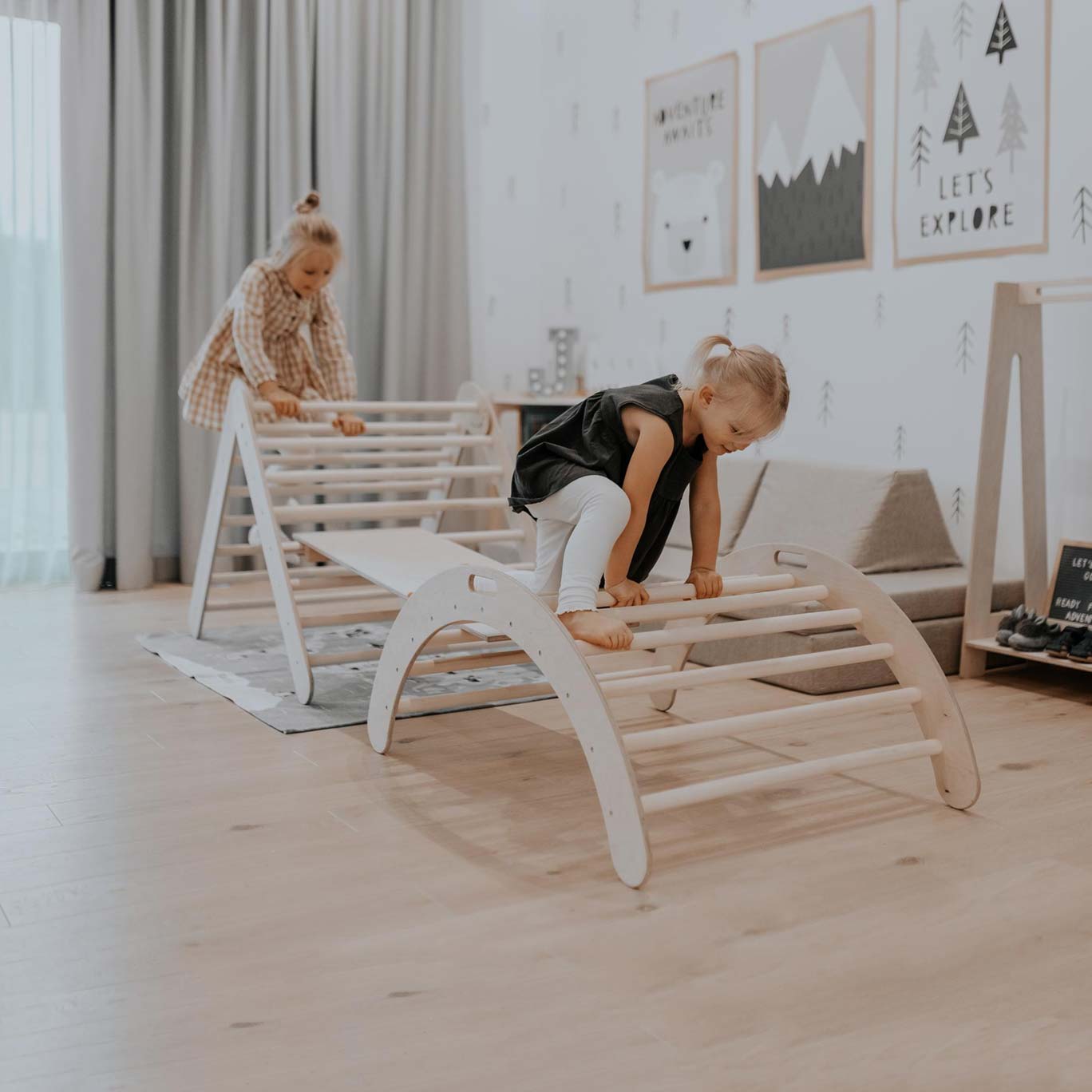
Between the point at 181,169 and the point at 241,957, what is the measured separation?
3.62 metres

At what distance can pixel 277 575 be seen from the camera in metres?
2.89

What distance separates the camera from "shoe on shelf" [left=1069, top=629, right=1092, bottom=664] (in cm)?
291

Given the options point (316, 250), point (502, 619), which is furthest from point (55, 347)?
point (502, 619)

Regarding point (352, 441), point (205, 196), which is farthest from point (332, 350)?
point (205, 196)

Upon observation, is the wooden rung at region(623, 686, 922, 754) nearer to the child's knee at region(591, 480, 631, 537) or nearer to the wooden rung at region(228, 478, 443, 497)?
the child's knee at region(591, 480, 631, 537)

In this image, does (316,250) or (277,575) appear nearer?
(277,575)

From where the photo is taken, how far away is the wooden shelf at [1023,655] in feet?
9.58

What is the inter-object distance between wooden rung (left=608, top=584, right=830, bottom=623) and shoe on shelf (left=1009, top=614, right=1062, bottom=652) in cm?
105

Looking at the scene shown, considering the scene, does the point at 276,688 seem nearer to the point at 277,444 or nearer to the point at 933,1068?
the point at 277,444

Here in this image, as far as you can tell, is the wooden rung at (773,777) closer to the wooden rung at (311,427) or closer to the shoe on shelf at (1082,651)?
the shoe on shelf at (1082,651)

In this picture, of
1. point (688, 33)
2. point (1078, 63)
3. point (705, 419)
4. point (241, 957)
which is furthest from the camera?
point (688, 33)

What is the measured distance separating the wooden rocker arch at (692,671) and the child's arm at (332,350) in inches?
56.6

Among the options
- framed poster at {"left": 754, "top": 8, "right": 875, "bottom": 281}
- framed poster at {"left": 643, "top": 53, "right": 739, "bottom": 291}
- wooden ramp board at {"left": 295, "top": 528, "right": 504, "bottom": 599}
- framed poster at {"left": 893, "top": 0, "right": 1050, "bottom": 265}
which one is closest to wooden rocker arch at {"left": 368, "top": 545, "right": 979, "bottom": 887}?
wooden ramp board at {"left": 295, "top": 528, "right": 504, "bottom": 599}

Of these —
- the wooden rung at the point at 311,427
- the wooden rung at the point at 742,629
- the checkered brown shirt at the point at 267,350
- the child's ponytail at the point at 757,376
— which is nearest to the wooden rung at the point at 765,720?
the wooden rung at the point at 742,629
